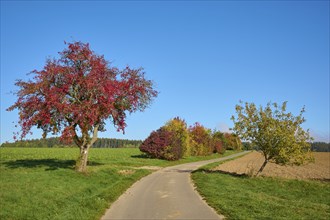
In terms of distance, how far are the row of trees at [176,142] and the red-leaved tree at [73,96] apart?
1831 cm

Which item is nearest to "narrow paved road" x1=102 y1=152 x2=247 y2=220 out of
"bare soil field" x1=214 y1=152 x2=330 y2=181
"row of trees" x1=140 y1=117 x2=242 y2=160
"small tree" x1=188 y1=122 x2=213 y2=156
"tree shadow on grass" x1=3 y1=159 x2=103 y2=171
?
"tree shadow on grass" x1=3 y1=159 x2=103 y2=171

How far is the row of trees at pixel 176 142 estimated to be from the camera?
49.3 m

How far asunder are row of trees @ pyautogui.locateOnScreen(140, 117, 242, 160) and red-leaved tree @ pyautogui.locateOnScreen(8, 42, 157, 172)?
18311 mm

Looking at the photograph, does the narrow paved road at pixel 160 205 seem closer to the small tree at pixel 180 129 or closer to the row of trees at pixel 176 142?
the row of trees at pixel 176 142

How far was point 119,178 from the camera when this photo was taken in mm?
23203

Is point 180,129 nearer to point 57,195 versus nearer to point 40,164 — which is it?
point 40,164

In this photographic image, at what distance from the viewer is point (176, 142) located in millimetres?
50438

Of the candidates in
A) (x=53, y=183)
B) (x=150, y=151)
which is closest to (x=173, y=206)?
(x=53, y=183)

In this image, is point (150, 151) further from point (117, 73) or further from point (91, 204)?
point (91, 204)

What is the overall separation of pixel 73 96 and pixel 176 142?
2867 centimetres

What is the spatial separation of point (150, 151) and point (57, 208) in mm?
37303

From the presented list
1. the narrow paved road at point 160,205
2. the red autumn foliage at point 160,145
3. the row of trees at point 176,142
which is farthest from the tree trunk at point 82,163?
the red autumn foliage at point 160,145

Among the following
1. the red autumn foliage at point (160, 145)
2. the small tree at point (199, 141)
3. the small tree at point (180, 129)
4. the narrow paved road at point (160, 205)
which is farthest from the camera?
the small tree at point (199, 141)

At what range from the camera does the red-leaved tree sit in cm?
2241
